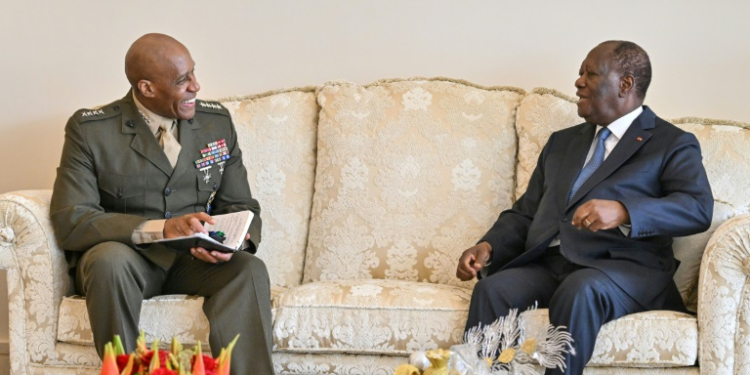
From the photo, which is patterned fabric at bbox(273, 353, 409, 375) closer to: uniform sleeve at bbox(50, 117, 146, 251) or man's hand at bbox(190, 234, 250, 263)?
man's hand at bbox(190, 234, 250, 263)

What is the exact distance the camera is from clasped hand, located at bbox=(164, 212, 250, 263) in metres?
2.63

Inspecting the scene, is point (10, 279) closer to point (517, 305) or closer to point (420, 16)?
point (517, 305)

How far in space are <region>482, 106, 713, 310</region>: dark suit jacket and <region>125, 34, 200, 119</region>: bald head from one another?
3.45 ft

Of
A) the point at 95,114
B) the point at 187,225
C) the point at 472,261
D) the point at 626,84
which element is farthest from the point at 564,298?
the point at 95,114

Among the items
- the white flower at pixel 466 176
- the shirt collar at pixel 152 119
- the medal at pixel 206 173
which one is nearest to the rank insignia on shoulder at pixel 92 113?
the shirt collar at pixel 152 119

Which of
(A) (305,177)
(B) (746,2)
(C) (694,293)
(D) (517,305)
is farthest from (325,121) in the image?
(B) (746,2)

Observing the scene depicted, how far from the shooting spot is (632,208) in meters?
2.55

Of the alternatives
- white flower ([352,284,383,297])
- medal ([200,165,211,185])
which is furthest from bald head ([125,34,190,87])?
white flower ([352,284,383,297])

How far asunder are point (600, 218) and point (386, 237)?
0.84 metres

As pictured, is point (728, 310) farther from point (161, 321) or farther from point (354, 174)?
point (161, 321)

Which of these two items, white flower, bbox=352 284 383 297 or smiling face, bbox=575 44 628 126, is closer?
white flower, bbox=352 284 383 297

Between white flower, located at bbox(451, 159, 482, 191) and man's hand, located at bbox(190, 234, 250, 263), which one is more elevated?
white flower, located at bbox(451, 159, 482, 191)

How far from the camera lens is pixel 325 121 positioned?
3258 millimetres

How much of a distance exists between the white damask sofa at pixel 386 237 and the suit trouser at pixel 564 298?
6 cm
